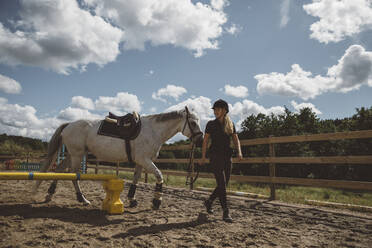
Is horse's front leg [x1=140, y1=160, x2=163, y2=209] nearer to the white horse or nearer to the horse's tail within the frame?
the white horse

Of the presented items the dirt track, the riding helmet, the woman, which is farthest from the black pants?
the riding helmet

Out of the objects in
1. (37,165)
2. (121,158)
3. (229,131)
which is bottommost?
(37,165)

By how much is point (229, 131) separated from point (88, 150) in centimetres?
294

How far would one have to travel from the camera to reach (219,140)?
11.8 feet

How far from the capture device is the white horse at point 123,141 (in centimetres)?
442

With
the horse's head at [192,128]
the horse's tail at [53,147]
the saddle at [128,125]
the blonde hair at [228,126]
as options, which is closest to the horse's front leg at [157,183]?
the saddle at [128,125]

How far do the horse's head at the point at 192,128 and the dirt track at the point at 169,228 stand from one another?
133 centimetres

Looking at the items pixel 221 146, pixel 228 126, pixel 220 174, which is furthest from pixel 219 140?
pixel 220 174

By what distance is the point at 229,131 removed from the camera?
3646 millimetres

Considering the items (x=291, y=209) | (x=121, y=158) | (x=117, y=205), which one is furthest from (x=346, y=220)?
(x=121, y=158)

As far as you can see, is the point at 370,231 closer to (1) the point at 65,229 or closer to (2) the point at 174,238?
(2) the point at 174,238

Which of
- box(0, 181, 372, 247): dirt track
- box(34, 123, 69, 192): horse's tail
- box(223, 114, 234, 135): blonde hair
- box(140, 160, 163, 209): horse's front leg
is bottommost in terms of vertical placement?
box(0, 181, 372, 247): dirt track

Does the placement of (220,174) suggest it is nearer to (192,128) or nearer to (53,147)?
(192,128)

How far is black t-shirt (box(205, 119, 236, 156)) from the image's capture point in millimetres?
3575
